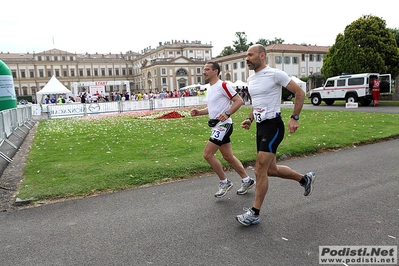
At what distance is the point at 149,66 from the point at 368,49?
82037 millimetres

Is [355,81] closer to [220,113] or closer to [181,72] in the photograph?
[220,113]

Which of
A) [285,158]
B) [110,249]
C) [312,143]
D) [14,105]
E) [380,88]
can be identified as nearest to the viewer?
[110,249]

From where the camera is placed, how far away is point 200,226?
3898 millimetres

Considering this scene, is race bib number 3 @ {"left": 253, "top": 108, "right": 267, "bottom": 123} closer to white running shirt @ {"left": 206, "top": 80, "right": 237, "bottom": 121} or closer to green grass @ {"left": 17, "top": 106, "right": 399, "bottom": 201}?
white running shirt @ {"left": 206, "top": 80, "right": 237, "bottom": 121}

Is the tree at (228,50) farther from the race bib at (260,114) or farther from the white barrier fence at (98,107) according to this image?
the race bib at (260,114)

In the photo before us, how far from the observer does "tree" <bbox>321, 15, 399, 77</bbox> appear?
27.8m

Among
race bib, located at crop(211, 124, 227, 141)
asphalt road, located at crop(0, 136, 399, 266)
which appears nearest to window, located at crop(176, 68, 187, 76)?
asphalt road, located at crop(0, 136, 399, 266)

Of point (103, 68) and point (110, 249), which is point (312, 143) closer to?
point (110, 249)

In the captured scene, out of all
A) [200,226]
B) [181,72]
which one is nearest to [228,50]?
[181,72]

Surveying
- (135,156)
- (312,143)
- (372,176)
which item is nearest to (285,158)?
(312,143)

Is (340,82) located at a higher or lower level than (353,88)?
higher

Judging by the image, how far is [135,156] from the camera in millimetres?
7891

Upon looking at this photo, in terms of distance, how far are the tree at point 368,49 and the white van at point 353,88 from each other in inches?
96.8

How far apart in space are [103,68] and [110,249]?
415 ft
